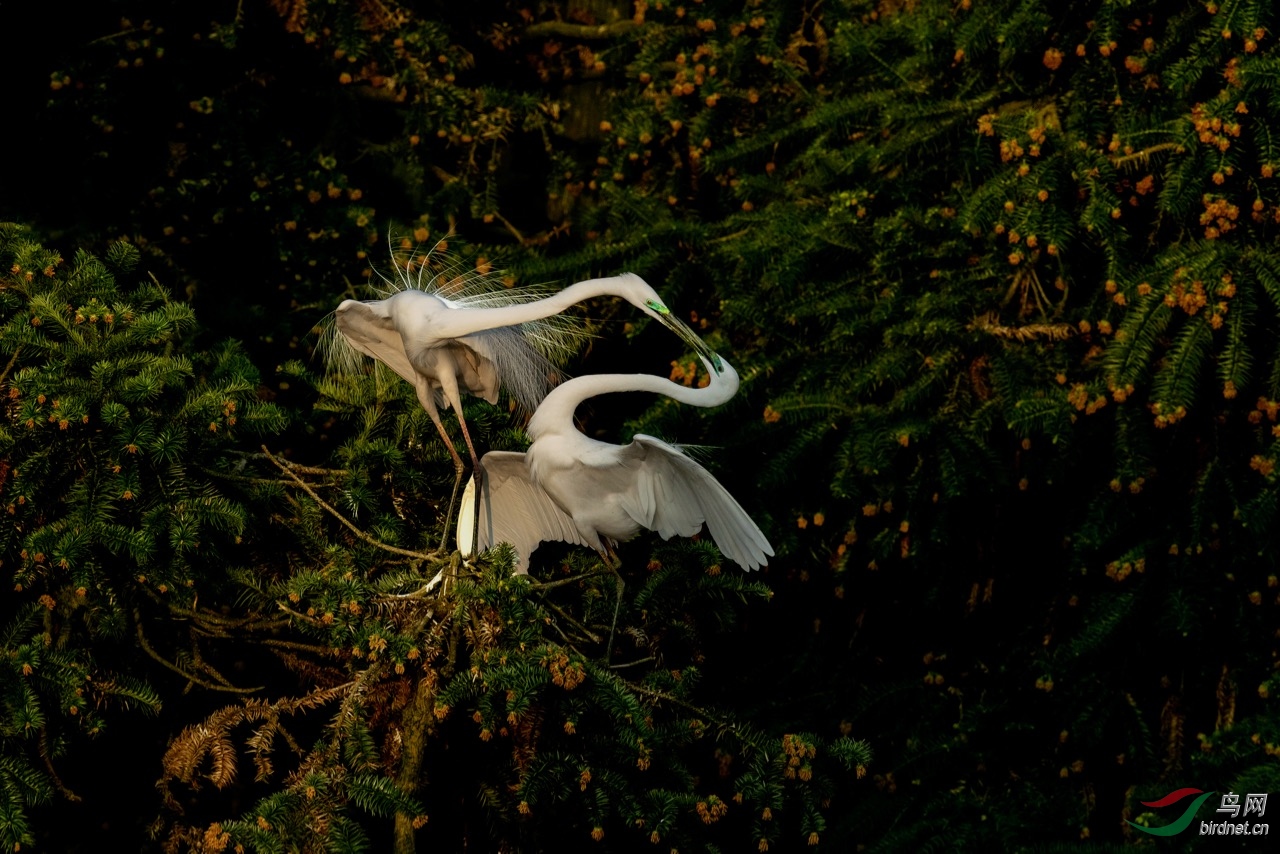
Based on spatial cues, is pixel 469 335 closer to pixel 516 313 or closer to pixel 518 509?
pixel 516 313

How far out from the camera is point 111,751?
370 centimetres

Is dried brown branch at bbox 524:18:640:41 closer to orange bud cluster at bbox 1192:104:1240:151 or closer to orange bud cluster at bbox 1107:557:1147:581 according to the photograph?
orange bud cluster at bbox 1192:104:1240:151

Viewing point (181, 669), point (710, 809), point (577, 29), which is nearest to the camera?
point (710, 809)

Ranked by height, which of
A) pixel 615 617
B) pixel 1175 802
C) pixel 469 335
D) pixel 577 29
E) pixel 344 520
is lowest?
pixel 1175 802

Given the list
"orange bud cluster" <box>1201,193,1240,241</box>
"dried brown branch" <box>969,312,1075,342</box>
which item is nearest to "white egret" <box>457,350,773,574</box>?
"dried brown branch" <box>969,312,1075,342</box>

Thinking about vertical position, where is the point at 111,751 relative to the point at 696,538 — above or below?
below

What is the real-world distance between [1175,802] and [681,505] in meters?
1.25

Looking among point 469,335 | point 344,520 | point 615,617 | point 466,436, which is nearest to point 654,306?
point 469,335

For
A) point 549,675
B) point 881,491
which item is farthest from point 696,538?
point 549,675

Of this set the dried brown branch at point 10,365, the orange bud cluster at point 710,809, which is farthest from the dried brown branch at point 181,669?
the orange bud cluster at point 710,809

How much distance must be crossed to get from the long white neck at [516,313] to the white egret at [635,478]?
0.16m

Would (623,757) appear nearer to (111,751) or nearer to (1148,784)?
(1148,784)

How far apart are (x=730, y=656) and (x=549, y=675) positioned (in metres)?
1.82

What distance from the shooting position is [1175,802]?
2.99 m
